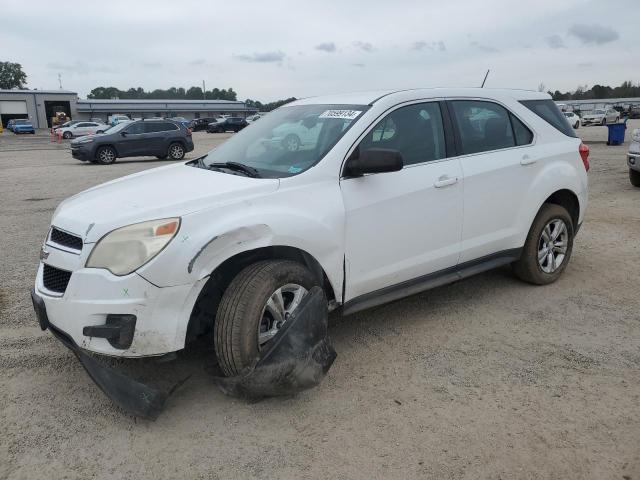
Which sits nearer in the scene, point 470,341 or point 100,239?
point 100,239

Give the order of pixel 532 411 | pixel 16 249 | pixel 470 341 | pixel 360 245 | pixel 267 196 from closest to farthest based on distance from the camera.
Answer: pixel 532 411 → pixel 267 196 → pixel 360 245 → pixel 470 341 → pixel 16 249

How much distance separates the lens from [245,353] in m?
2.92

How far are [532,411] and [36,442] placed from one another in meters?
2.63

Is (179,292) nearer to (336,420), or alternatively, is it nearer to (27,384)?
(336,420)

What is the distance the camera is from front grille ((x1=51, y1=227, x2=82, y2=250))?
2.92 m

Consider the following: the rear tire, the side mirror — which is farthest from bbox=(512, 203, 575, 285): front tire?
the rear tire

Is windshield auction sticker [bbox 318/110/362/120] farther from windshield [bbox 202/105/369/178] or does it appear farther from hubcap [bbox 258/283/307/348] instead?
hubcap [bbox 258/283/307/348]

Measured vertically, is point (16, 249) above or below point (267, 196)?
below

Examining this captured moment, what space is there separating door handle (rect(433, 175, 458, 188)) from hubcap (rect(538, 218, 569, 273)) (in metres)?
1.31

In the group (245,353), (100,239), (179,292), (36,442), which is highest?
(100,239)

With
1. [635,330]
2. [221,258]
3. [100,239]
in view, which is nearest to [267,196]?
[221,258]

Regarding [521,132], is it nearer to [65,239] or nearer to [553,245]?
[553,245]

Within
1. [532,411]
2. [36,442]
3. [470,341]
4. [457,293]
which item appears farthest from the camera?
[457,293]

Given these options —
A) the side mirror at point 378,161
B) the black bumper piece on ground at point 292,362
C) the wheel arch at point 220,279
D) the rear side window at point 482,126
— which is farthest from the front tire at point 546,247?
the black bumper piece on ground at point 292,362
